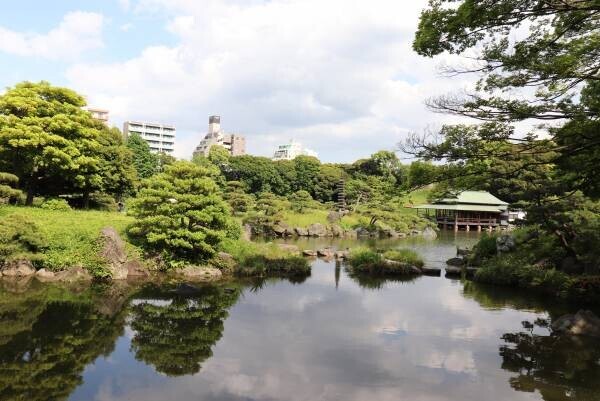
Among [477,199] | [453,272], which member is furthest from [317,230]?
[477,199]

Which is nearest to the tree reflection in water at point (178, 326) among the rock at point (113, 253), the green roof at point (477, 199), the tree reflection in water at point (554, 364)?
the rock at point (113, 253)

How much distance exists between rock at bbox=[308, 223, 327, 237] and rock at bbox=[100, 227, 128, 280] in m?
21.0

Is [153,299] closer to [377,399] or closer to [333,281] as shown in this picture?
[333,281]

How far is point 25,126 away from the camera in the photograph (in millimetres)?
20031

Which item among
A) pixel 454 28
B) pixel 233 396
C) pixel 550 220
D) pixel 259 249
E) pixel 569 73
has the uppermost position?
pixel 454 28

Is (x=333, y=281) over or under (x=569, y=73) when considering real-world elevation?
under

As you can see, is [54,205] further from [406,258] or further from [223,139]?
[223,139]

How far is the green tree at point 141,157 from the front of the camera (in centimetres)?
4261

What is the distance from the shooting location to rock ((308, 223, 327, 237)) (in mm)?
35531

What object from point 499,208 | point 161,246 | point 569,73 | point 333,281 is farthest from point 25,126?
point 499,208

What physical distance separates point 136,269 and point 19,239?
3699mm

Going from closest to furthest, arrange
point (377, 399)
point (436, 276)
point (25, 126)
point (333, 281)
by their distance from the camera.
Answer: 1. point (377, 399)
2. point (333, 281)
3. point (436, 276)
4. point (25, 126)

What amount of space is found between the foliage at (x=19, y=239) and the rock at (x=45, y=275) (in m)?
0.42

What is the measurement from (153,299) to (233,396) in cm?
657
